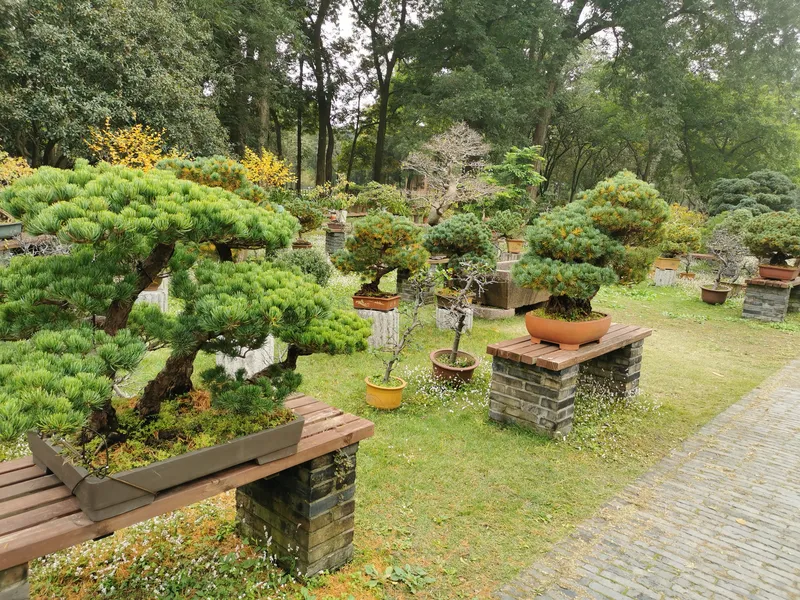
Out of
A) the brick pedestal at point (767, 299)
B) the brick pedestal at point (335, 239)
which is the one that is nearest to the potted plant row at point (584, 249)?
the brick pedestal at point (767, 299)

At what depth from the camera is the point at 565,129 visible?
28516mm

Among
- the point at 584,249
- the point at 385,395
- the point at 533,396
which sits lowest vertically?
the point at 385,395

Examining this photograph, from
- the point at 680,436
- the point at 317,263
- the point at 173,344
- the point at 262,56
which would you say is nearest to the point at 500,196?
the point at 262,56

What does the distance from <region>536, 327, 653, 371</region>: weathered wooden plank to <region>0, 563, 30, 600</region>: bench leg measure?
371cm

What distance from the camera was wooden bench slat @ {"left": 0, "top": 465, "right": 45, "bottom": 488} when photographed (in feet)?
7.25

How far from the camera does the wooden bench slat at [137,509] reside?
1804mm

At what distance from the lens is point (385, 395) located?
5.00m

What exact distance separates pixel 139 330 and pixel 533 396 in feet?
11.4

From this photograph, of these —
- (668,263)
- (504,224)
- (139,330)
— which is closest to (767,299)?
(668,263)

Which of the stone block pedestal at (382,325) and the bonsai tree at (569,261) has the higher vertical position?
the bonsai tree at (569,261)

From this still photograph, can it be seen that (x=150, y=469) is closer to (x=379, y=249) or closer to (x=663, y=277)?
(x=379, y=249)

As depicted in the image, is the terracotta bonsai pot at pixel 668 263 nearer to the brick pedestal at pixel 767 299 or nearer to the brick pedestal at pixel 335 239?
the brick pedestal at pixel 767 299

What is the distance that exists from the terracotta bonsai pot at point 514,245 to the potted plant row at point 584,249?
10.6 m

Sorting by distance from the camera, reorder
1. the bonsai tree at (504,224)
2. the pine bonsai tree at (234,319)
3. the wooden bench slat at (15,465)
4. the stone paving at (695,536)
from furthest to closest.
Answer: the bonsai tree at (504,224), the stone paving at (695,536), the wooden bench slat at (15,465), the pine bonsai tree at (234,319)
